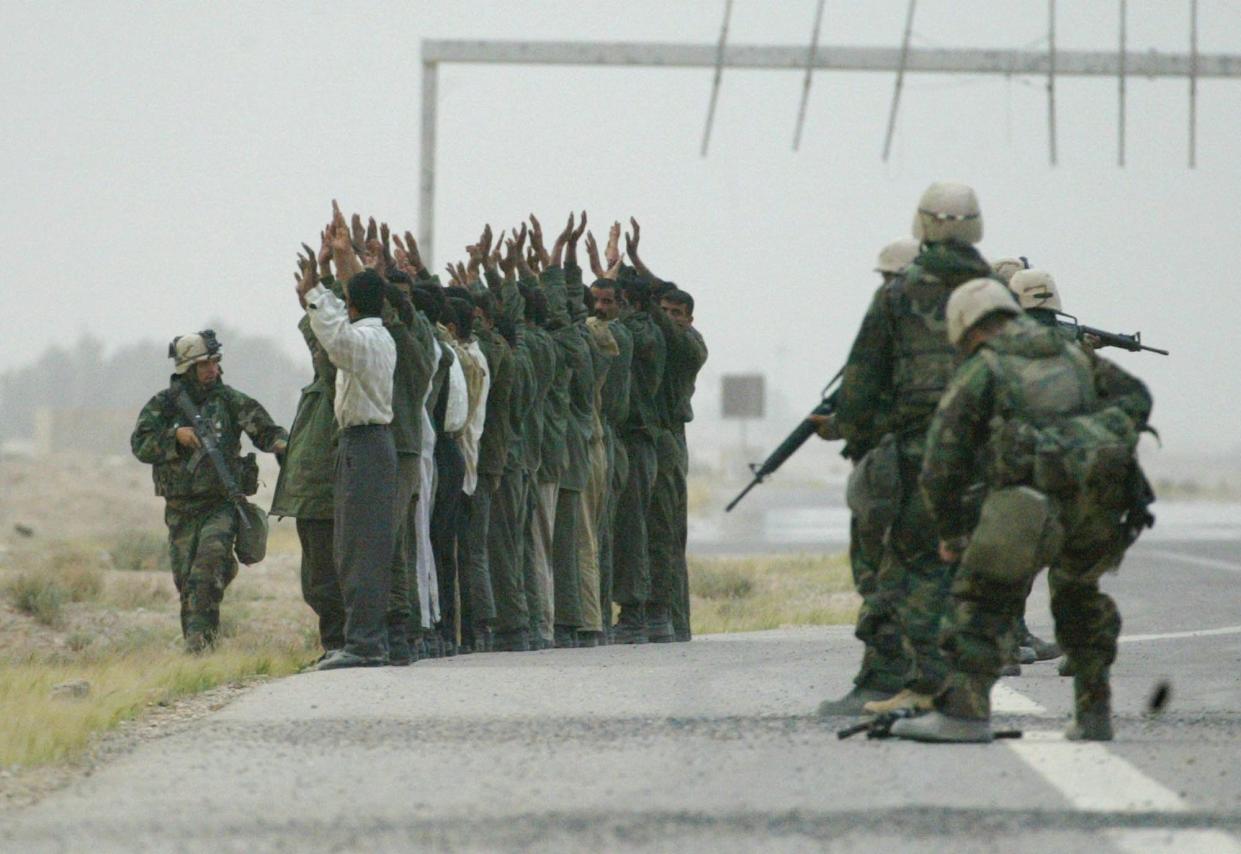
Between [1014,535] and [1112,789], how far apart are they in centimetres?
104

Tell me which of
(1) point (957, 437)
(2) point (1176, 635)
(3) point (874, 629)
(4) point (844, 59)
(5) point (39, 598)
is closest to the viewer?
(1) point (957, 437)

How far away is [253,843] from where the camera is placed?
6.66 metres

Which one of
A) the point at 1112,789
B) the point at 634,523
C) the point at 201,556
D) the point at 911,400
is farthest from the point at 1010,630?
the point at 634,523

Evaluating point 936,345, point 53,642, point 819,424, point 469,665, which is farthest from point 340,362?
point 53,642

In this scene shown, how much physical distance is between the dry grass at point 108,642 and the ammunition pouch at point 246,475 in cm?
92

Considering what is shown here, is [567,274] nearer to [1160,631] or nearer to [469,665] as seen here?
[469,665]

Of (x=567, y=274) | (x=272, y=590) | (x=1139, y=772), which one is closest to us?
(x=1139, y=772)

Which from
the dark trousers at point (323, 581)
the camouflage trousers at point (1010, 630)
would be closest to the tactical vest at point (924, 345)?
the camouflage trousers at point (1010, 630)

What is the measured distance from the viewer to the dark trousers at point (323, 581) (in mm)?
12836

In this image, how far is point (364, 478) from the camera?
12.1 metres

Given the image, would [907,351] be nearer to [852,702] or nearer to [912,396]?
[912,396]

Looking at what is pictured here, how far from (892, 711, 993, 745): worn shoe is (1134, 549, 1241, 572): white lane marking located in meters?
19.0

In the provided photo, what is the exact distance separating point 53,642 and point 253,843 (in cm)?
1084

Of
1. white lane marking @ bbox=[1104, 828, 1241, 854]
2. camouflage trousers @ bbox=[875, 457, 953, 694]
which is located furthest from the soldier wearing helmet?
white lane marking @ bbox=[1104, 828, 1241, 854]
